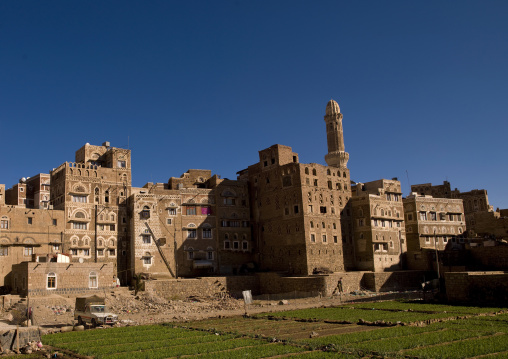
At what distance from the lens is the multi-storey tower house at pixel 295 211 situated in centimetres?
6131

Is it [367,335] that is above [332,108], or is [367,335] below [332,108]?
below

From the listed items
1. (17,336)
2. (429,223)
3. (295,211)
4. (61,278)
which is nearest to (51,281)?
(61,278)

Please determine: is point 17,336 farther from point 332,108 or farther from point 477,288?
point 332,108

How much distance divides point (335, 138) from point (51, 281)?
142 feet

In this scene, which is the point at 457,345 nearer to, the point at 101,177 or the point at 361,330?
the point at 361,330

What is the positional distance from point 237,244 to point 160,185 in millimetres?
12934

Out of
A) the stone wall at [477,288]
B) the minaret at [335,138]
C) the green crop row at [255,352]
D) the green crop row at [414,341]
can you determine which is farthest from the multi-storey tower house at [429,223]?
the green crop row at [255,352]

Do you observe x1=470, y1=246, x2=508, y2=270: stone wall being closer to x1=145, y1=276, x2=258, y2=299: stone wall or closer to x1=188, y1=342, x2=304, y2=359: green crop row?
x1=145, y1=276, x2=258, y2=299: stone wall

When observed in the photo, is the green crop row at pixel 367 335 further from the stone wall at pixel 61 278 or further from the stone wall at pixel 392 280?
the stone wall at pixel 392 280

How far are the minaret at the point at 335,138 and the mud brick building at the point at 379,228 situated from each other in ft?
21.2

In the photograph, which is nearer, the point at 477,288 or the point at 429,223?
the point at 477,288

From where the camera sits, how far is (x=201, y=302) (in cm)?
5494

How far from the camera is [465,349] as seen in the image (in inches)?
896

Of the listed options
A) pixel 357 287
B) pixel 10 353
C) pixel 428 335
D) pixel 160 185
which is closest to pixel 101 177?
pixel 160 185
